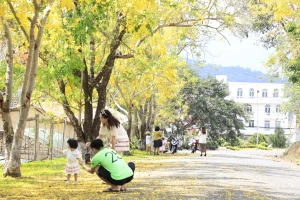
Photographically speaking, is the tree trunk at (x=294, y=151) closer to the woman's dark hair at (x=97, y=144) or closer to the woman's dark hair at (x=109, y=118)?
the woman's dark hair at (x=109, y=118)

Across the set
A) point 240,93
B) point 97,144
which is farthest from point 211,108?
point 97,144

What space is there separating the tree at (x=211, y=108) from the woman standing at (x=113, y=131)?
5226 cm

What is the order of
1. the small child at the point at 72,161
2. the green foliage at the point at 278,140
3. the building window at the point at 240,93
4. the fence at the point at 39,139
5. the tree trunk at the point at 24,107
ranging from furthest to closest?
the building window at the point at 240,93, the green foliage at the point at 278,140, the fence at the point at 39,139, the tree trunk at the point at 24,107, the small child at the point at 72,161

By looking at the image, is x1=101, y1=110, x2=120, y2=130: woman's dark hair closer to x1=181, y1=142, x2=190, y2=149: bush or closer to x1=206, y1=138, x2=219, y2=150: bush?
x1=181, y1=142, x2=190, y2=149: bush

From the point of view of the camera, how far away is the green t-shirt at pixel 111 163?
10.2 meters

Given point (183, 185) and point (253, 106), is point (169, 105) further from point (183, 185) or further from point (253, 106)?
point (253, 106)

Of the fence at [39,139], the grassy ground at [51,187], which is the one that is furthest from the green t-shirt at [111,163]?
the fence at [39,139]

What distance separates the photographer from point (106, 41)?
19.6m

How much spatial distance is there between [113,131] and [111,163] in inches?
81.2

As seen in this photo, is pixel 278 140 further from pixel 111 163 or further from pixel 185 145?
pixel 111 163

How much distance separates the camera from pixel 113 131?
12.2 metres

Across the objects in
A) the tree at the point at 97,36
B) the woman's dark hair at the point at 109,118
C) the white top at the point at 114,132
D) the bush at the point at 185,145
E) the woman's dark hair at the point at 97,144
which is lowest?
the bush at the point at 185,145

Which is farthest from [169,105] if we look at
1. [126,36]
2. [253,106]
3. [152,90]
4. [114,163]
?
[253,106]

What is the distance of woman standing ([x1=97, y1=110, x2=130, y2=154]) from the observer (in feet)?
39.8
